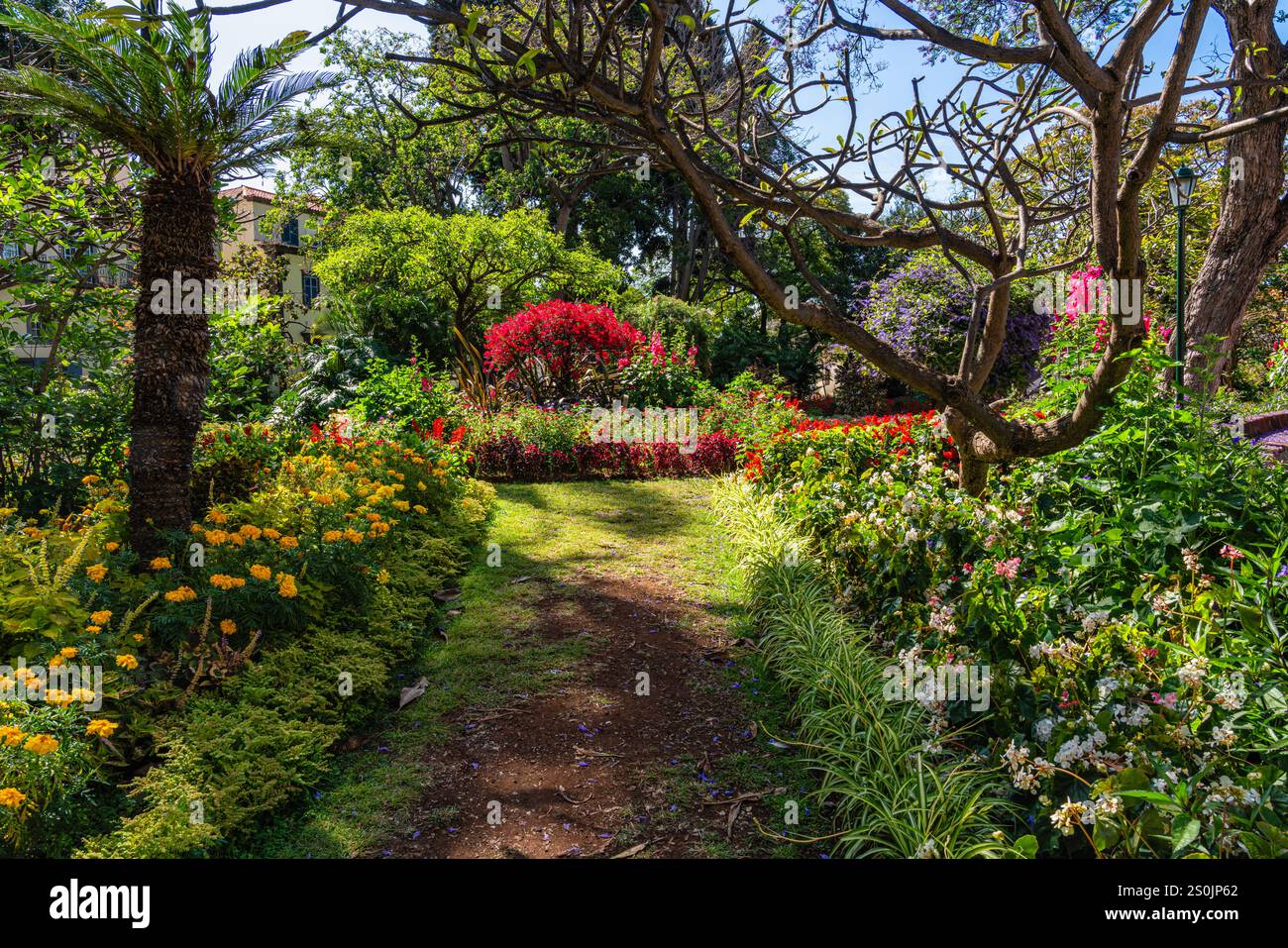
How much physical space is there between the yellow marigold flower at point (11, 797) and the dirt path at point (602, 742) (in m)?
1.10

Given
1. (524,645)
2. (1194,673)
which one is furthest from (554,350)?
(1194,673)

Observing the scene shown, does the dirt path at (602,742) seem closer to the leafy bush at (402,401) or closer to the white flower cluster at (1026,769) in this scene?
the white flower cluster at (1026,769)

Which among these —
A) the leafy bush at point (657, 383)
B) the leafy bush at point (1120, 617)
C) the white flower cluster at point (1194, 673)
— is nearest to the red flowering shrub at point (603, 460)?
the leafy bush at point (657, 383)

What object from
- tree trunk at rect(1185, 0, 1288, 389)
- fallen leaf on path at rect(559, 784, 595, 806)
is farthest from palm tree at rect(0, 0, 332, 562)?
tree trunk at rect(1185, 0, 1288, 389)

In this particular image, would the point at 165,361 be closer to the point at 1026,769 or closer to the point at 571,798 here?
the point at 571,798

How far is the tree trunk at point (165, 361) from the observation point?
14.2ft

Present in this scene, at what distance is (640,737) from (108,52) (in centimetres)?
437

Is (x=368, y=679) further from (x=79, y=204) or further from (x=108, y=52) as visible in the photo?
(x=79, y=204)

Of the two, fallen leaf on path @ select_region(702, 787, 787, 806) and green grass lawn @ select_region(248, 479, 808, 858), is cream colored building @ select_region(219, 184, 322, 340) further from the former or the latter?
fallen leaf on path @ select_region(702, 787, 787, 806)

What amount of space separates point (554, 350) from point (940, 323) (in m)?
7.37

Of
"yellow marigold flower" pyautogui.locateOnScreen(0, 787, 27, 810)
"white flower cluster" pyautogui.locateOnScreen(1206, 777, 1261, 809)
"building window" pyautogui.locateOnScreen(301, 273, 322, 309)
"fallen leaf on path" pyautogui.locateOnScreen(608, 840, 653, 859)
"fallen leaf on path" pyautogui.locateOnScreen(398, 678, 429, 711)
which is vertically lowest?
"fallen leaf on path" pyautogui.locateOnScreen(608, 840, 653, 859)

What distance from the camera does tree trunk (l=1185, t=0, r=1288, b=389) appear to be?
6.28 meters

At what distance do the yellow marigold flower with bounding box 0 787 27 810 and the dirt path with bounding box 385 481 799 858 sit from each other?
110 centimetres

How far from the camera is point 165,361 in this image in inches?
172
